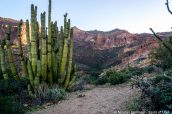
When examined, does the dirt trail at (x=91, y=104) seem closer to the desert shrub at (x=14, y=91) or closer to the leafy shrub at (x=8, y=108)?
the leafy shrub at (x=8, y=108)

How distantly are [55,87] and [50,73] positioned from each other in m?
0.53

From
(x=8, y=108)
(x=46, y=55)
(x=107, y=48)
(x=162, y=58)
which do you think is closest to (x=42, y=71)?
(x=46, y=55)

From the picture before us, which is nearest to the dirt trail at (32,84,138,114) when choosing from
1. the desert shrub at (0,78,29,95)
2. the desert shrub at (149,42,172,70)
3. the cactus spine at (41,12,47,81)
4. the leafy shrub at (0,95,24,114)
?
the leafy shrub at (0,95,24,114)

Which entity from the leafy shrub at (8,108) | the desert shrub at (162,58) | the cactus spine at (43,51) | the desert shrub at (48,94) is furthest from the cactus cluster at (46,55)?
the desert shrub at (162,58)

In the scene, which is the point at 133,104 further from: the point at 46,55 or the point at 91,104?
the point at 46,55

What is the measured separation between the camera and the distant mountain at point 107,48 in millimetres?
39131

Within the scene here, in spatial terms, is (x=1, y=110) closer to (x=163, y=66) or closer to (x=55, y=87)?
(x=55, y=87)

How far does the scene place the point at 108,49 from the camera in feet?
160

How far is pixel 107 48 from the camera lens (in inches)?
1956

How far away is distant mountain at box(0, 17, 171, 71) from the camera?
39131 millimetres

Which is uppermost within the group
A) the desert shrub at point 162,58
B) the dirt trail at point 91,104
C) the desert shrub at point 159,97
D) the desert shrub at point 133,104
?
the desert shrub at point 162,58

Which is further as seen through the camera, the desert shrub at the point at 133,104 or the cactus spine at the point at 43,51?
the cactus spine at the point at 43,51

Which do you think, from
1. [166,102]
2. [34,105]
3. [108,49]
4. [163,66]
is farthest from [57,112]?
[108,49]

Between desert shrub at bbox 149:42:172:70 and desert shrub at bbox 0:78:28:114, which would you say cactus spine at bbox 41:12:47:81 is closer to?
desert shrub at bbox 0:78:28:114
